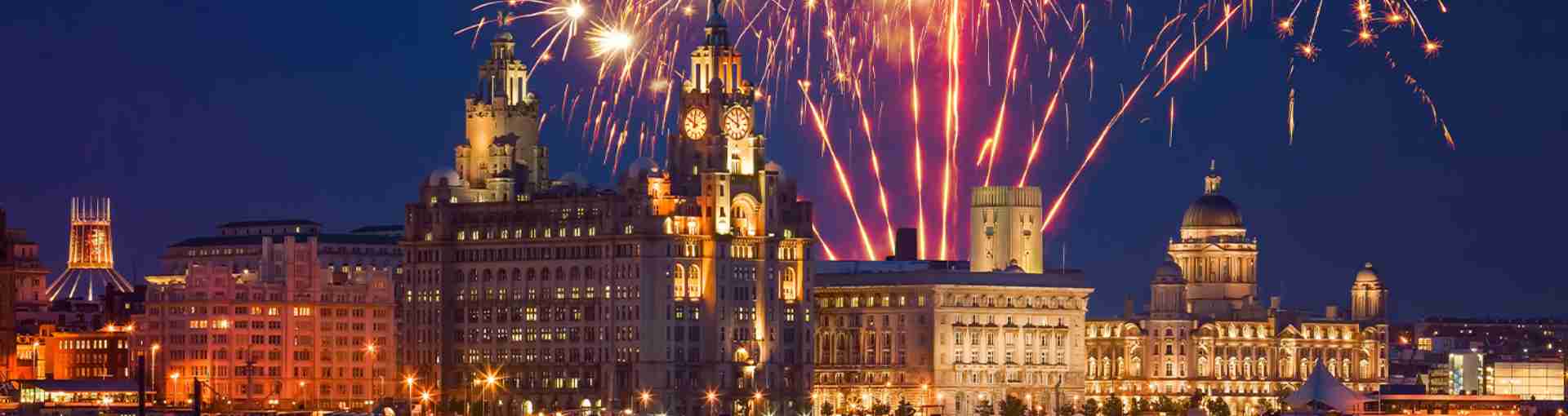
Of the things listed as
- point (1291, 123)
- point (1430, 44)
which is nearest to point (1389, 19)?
point (1430, 44)

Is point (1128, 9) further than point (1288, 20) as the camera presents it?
Yes

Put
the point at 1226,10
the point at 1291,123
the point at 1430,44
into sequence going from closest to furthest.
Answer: the point at 1430,44, the point at 1226,10, the point at 1291,123

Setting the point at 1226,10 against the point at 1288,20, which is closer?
the point at 1288,20

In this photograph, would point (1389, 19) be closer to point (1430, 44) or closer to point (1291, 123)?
point (1430, 44)

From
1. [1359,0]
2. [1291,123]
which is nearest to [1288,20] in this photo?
[1359,0]

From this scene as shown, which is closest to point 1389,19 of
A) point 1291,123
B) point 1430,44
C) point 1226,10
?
point 1430,44

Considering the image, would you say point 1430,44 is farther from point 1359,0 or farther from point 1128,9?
point 1128,9

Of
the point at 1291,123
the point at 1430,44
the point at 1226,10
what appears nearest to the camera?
the point at 1430,44

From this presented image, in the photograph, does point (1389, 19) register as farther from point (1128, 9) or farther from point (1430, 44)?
point (1128, 9)
